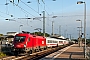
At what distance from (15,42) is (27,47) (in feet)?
5.73

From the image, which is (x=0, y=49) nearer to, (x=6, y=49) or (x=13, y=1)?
(x=6, y=49)

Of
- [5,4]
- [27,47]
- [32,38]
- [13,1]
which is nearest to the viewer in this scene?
[13,1]

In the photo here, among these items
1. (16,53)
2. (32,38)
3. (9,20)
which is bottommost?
(16,53)

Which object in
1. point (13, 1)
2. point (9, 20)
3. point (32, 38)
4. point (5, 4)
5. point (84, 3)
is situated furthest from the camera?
point (9, 20)

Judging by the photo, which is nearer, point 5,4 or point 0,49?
point 5,4

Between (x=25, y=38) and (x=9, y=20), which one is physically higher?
(x=9, y=20)

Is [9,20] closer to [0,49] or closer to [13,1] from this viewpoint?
[0,49]

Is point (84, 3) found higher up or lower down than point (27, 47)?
higher up

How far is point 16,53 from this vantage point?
3155 cm

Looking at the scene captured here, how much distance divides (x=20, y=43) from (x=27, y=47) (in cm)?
118

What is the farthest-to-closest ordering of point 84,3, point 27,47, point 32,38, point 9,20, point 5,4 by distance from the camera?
point 9,20 → point 32,38 → point 27,47 → point 5,4 → point 84,3

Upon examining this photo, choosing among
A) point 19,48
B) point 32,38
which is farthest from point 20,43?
point 32,38

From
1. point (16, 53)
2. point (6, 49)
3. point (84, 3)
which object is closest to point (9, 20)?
point (6, 49)

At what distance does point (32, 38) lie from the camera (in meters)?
32.7
